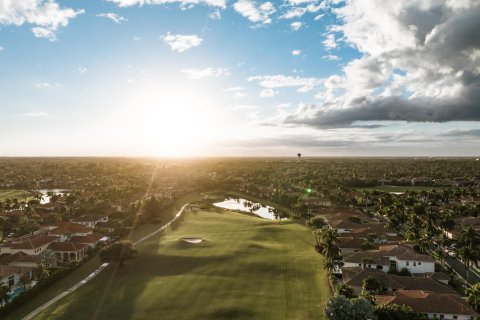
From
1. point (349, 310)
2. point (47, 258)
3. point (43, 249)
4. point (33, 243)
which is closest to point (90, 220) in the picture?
point (43, 249)

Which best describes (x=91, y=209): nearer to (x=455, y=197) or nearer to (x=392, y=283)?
(x=392, y=283)

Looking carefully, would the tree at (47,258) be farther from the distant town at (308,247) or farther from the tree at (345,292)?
the tree at (345,292)

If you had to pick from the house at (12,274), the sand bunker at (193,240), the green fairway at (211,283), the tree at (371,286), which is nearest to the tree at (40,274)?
the house at (12,274)

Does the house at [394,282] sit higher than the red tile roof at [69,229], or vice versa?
the red tile roof at [69,229]

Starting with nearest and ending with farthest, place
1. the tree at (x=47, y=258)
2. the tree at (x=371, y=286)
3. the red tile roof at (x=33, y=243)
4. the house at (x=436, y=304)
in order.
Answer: the house at (x=436, y=304) → the tree at (x=371, y=286) → the tree at (x=47, y=258) → the red tile roof at (x=33, y=243)

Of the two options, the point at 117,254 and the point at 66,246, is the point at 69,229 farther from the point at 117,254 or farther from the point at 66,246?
the point at 117,254

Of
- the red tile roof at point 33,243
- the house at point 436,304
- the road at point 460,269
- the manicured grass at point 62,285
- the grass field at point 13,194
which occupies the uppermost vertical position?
the grass field at point 13,194

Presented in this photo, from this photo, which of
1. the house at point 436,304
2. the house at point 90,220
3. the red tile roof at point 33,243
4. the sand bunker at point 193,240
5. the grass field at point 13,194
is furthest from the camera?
the grass field at point 13,194

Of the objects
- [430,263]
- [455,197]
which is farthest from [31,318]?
[455,197]
